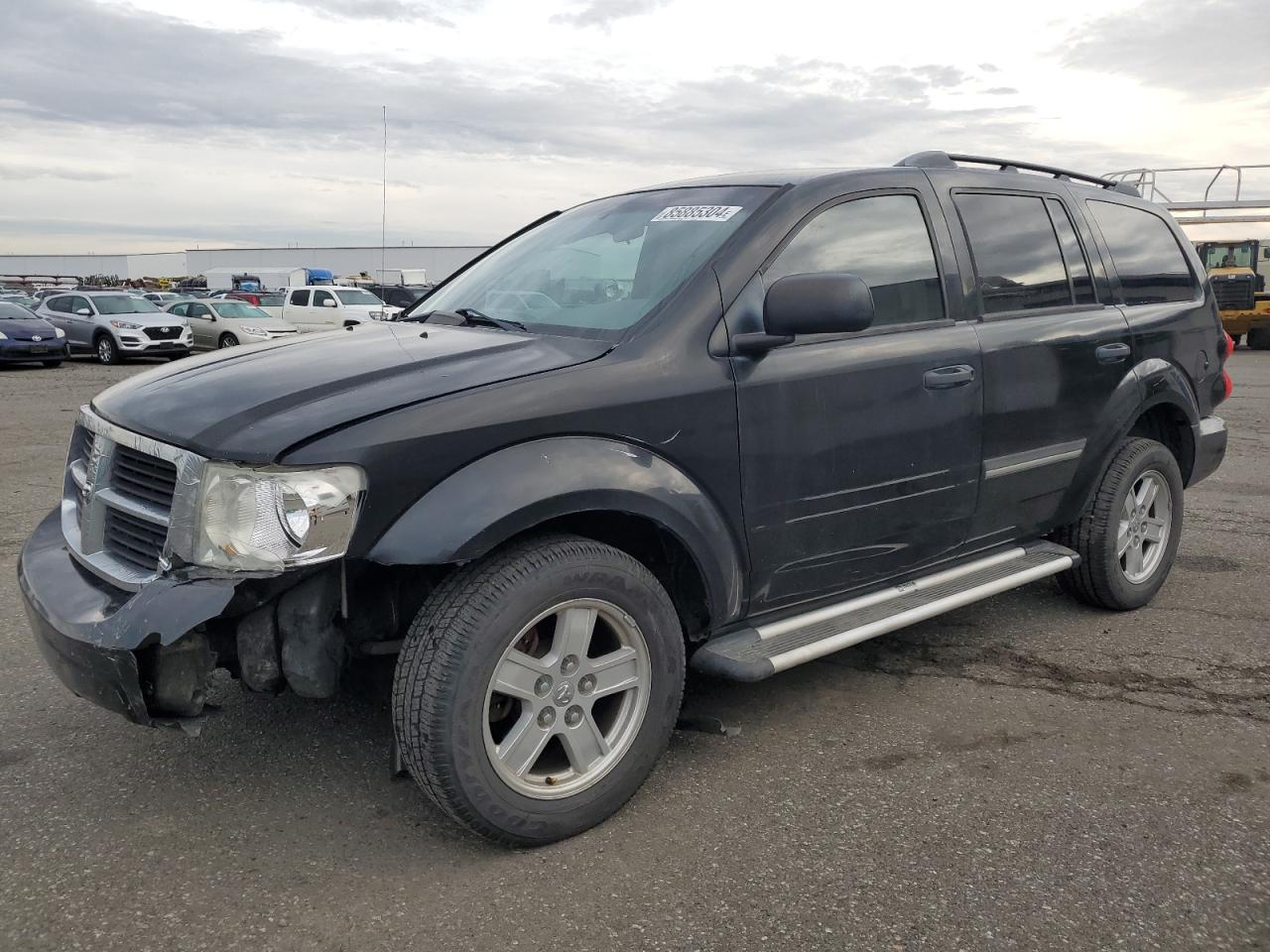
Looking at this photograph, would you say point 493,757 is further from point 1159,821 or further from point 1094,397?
point 1094,397

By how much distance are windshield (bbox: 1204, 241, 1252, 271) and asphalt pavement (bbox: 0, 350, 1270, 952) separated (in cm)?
2285

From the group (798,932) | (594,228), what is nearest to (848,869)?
(798,932)

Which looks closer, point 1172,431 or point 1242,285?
point 1172,431

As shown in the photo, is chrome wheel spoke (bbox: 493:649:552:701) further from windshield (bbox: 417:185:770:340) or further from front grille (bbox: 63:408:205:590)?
windshield (bbox: 417:185:770:340)

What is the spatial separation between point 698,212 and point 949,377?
100 cm

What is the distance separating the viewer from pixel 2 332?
63.2ft

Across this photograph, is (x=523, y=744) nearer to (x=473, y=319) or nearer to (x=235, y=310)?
(x=473, y=319)

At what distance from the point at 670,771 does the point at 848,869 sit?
0.67 metres

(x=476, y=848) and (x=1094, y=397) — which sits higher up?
(x=1094, y=397)

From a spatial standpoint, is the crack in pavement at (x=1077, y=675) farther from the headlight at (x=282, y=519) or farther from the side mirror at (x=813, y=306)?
the headlight at (x=282, y=519)

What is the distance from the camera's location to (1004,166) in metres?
4.12

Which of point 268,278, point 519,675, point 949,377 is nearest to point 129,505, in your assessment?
point 519,675

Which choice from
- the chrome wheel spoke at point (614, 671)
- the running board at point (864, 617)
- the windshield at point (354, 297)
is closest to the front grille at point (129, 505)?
the chrome wheel spoke at point (614, 671)

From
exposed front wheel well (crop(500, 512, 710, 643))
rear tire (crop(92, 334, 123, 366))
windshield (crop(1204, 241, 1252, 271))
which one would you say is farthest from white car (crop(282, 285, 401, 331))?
exposed front wheel well (crop(500, 512, 710, 643))
